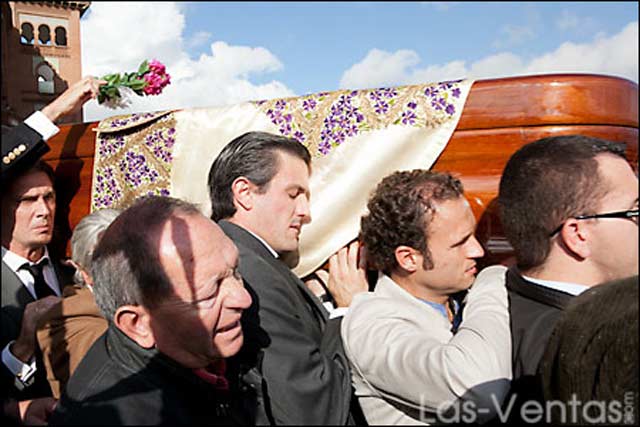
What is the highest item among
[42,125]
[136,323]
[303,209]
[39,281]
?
[42,125]

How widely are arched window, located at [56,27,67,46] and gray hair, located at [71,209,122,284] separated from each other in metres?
0.87

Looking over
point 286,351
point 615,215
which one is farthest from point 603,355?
point 286,351

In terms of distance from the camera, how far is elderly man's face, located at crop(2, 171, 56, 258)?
7.28 feet

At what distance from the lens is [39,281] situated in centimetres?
230

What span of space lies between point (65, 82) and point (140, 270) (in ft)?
1.63

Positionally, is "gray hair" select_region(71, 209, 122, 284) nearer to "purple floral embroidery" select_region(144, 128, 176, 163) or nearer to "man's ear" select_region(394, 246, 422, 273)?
"purple floral embroidery" select_region(144, 128, 176, 163)

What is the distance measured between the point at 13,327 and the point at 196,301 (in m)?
0.87

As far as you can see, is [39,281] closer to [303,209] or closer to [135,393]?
[303,209]

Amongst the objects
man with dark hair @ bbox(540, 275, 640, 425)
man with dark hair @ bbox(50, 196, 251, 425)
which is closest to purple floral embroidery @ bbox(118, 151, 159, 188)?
man with dark hair @ bbox(50, 196, 251, 425)

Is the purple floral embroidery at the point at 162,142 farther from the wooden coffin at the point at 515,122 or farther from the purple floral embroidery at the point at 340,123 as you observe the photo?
the wooden coffin at the point at 515,122

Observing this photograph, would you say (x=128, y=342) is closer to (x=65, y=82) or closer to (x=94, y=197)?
(x=65, y=82)

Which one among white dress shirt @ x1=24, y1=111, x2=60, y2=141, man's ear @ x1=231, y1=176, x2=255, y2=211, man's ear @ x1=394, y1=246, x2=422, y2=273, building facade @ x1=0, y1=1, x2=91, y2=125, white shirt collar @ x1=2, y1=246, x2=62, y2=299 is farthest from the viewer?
white shirt collar @ x1=2, y1=246, x2=62, y2=299

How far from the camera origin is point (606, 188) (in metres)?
1.11

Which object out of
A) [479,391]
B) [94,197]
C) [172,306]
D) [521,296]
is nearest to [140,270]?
[172,306]
